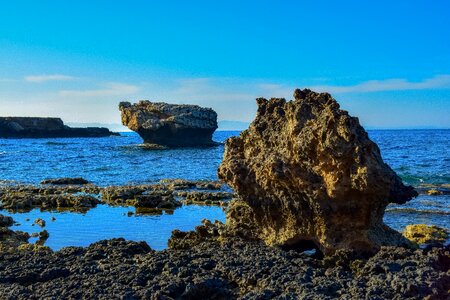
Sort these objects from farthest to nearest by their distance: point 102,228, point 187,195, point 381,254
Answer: point 187,195
point 102,228
point 381,254

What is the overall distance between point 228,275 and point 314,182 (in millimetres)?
3715

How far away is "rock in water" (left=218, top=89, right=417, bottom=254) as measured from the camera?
12258 mm

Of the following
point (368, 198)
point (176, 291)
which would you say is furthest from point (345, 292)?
point (368, 198)

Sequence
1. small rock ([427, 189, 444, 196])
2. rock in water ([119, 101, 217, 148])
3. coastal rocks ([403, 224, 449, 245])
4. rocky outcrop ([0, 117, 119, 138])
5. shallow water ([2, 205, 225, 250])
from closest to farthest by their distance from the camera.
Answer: coastal rocks ([403, 224, 449, 245]) → shallow water ([2, 205, 225, 250]) → small rock ([427, 189, 444, 196]) → rock in water ([119, 101, 217, 148]) → rocky outcrop ([0, 117, 119, 138])

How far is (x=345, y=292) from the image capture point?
29.0 ft

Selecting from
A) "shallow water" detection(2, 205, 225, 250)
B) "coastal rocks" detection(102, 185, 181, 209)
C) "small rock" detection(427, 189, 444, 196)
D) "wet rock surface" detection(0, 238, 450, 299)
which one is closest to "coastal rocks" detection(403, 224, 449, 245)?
"wet rock surface" detection(0, 238, 450, 299)

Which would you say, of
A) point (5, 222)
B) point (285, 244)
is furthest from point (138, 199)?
point (285, 244)

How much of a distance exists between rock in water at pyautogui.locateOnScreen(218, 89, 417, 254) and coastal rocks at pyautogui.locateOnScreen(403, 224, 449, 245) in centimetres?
350

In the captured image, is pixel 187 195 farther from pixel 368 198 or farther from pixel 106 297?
pixel 106 297

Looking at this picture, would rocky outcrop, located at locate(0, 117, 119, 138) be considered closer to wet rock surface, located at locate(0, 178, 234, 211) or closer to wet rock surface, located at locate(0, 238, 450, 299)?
wet rock surface, located at locate(0, 178, 234, 211)

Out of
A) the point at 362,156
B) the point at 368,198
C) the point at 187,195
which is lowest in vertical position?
the point at 187,195

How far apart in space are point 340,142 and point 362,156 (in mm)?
572

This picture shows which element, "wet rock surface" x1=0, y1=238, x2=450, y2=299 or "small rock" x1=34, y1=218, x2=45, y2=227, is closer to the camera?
"wet rock surface" x1=0, y1=238, x2=450, y2=299

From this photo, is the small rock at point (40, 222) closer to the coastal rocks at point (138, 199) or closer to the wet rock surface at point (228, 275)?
the coastal rocks at point (138, 199)
